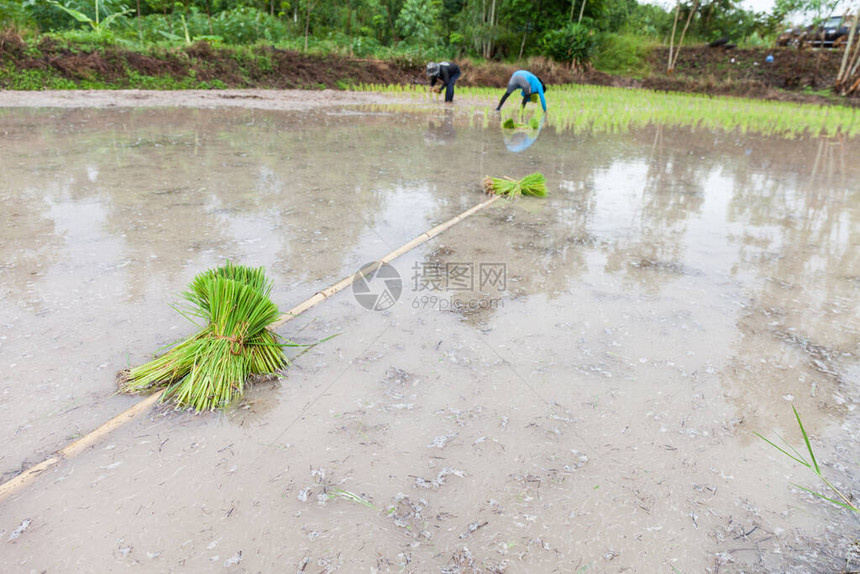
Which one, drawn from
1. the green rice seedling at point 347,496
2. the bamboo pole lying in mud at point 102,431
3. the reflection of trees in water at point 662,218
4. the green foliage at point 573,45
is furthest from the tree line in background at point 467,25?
the green rice seedling at point 347,496

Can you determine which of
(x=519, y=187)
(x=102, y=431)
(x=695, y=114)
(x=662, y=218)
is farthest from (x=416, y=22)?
(x=102, y=431)

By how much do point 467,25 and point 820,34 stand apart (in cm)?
1528

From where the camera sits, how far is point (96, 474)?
1478mm

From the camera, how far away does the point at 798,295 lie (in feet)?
9.03

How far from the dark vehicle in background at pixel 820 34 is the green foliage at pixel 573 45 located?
923 cm

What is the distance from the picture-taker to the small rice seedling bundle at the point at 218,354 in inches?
70.4

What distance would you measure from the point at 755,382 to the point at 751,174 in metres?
4.81

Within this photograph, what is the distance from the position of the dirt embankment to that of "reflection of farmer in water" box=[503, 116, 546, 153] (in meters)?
7.56

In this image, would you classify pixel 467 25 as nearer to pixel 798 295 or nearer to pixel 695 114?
pixel 695 114

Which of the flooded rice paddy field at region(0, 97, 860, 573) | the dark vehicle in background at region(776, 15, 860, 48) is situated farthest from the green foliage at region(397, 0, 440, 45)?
the flooded rice paddy field at region(0, 97, 860, 573)

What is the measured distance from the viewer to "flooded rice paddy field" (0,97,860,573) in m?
1.32

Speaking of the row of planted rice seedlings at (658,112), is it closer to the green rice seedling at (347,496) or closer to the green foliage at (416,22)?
the green foliage at (416,22)

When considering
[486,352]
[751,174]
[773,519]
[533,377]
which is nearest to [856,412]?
[773,519]

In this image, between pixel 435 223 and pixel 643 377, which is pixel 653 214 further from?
pixel 643 377
